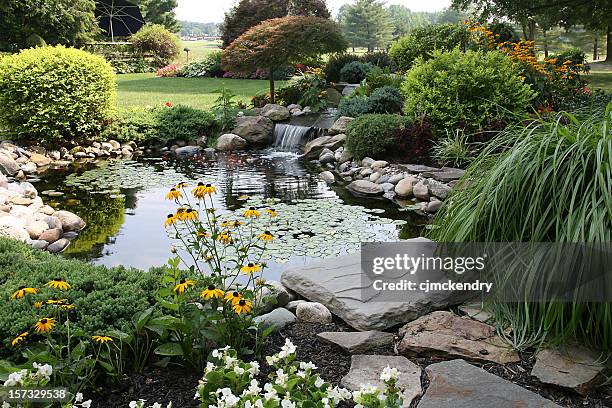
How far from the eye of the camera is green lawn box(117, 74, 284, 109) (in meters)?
14.4

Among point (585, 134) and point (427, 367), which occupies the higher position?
point (585, 134)

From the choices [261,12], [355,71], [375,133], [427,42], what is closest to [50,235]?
[375,133]

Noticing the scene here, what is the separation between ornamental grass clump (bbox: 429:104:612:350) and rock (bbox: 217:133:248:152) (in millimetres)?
7767

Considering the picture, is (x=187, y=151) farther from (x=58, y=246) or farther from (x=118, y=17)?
(x=118, y=17)

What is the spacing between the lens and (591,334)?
258 centimetres

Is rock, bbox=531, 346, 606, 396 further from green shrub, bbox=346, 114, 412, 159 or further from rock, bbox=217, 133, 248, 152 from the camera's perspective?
rock, bbox=217, 133, 248, 152

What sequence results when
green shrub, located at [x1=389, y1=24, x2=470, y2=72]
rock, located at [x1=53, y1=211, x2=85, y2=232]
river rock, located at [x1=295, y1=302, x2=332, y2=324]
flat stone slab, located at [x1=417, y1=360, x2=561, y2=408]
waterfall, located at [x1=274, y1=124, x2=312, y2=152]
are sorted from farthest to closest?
green shrub, located at [x1=389, y1=24, x2=470, y2=72], waterfall, located at [x1=274, y1=124, x2=312, y2=152], rock, located at [x1=53, y1=211, x2=85, y2=232], river rock, located at [x1=295, y1=302, x2=332, y2=324], flat stone slab, located at [x1=417, y1=360, x2=561, y2=408]

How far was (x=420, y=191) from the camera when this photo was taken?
6.82 metres

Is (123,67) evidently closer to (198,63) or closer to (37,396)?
(198,63)

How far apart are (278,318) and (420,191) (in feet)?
13.7

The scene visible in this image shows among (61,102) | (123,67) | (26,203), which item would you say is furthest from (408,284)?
(123,67)

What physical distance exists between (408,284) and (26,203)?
4.80m

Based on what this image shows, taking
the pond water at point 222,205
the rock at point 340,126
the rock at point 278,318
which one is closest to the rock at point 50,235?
the pond water at point 222,205

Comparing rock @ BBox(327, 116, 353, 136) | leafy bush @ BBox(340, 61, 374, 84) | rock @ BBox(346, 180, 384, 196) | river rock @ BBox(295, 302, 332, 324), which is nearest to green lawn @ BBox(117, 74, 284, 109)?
leafy bush @ BBox(340, 61, 374, 84)
